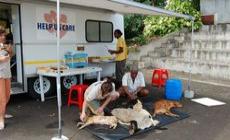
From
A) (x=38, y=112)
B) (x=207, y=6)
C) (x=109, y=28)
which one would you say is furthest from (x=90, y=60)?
(x=207, y=6)

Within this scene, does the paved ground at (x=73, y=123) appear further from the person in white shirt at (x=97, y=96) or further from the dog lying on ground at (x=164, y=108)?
the person in white shirt at (x=97, y=96)

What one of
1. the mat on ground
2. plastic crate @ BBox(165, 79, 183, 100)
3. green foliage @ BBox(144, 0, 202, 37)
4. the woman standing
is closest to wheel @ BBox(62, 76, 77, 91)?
plastic crate @ BBox(165, 79, 183, 100)

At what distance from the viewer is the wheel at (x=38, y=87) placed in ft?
23.0

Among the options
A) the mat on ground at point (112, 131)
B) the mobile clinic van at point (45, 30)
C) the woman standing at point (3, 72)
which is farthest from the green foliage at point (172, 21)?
the woman standing at point (3, 72)

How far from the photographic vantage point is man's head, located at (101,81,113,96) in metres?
5.16

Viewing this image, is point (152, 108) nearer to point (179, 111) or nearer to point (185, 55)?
point (179, 111)

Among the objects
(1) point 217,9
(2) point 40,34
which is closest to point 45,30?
(2) point 40,34

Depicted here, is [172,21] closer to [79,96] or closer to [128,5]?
[128,5]

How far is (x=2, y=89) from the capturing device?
5.08 metres

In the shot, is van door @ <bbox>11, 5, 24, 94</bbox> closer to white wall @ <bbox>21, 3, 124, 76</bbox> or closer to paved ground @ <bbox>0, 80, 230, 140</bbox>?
white wall @ <bbox>21, 3, 124, 76</bbox>

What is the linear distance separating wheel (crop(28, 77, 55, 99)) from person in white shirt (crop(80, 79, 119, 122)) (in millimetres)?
2182

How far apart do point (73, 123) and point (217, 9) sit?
890 cm

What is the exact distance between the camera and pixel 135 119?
16.8ft

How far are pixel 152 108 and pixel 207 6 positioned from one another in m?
7.64
